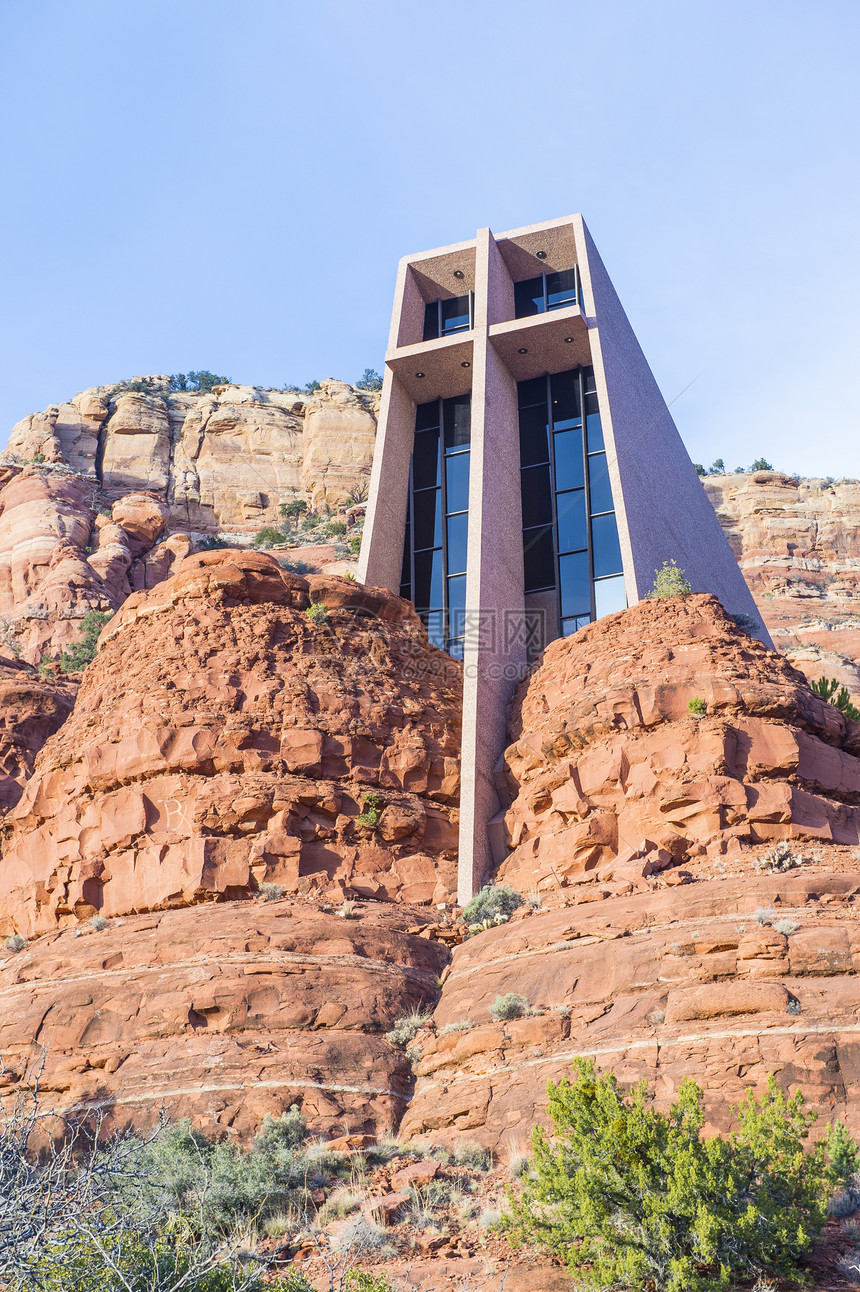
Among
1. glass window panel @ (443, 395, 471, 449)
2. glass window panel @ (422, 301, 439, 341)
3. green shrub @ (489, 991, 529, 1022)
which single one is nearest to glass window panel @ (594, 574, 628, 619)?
glass window panel @ (443, 395, 471, 449)

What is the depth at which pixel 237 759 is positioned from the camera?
62.4 ft

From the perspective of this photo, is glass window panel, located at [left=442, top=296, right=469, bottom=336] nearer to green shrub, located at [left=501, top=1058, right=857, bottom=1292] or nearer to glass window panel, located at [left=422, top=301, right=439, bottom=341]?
glass window panel, located at [left=422, top=301, right=439, bottom=341]

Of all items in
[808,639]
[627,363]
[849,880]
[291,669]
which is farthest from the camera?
[808,639]

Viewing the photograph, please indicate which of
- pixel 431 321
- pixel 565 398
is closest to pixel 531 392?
pixel 565 398

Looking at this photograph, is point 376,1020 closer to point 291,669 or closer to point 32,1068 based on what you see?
point 32,1068

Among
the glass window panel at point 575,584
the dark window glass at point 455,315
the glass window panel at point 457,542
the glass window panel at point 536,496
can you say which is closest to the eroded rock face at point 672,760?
the glass window panel at point 575,584

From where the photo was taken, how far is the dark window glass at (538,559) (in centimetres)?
2744

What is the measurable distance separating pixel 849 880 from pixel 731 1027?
3203 millimetres

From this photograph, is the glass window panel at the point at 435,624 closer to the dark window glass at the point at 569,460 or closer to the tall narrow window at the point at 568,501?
the tall narrow window at the point at 568,501

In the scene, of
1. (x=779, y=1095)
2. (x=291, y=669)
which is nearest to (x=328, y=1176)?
(x=779, y=1095)

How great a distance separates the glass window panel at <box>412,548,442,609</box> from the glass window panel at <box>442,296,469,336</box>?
651 centimetres

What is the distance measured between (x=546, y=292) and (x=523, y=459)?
507cm

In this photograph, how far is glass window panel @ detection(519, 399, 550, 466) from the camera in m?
29.2

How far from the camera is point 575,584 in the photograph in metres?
26.9
